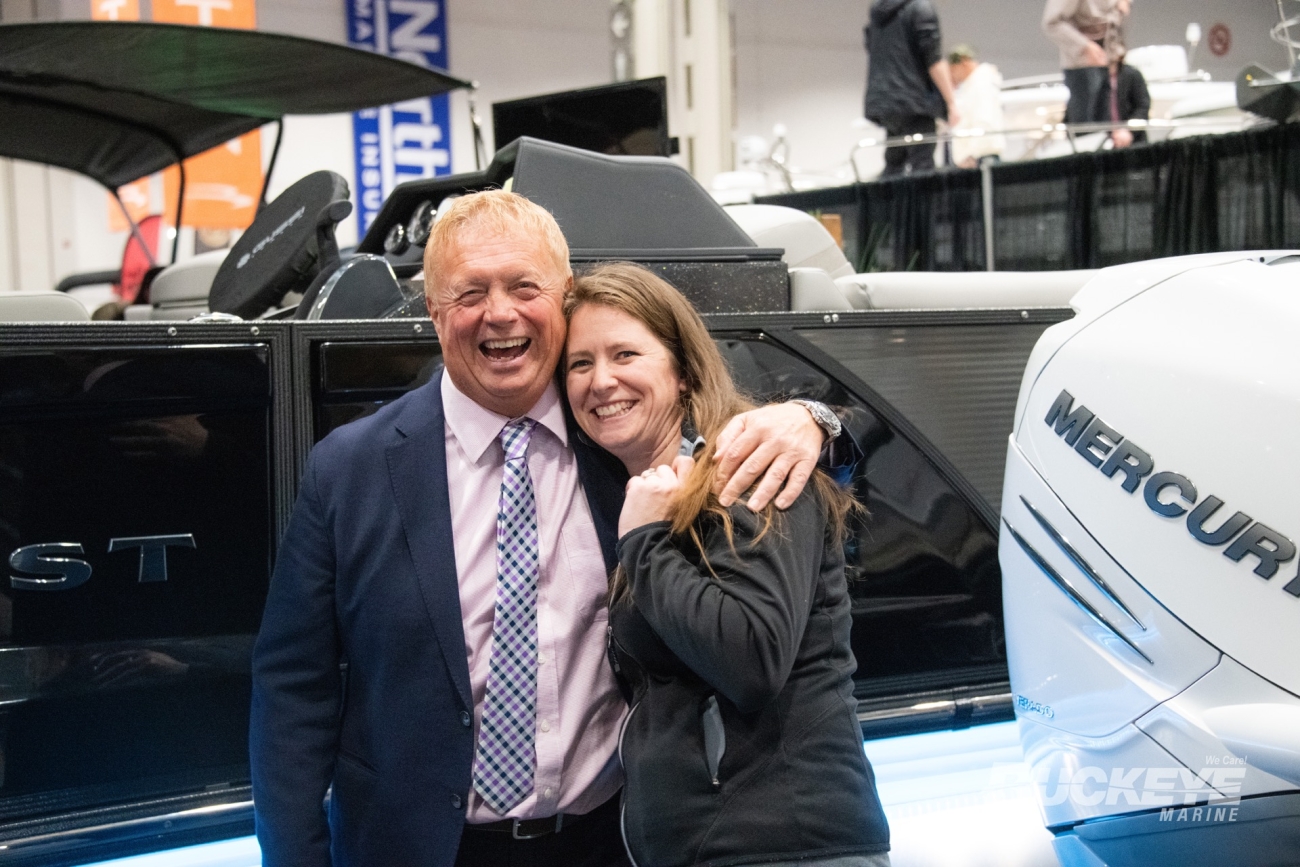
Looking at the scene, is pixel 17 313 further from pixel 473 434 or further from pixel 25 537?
pixel 473 434

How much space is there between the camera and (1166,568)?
133 cm

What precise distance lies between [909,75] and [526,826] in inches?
251

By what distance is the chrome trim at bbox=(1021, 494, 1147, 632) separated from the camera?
A: 138cm

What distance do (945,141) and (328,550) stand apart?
618 cm

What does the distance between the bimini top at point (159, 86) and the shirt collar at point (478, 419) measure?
2.21 m

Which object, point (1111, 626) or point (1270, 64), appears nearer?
point (1111, 626)

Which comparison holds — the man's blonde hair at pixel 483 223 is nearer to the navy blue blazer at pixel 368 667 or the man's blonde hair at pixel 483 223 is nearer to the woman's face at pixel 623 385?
the woman's face at pixel 623 385

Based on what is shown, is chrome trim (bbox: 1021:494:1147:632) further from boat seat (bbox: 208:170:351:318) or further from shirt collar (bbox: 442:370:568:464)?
boat seat (bbox: 208:170:351:318)

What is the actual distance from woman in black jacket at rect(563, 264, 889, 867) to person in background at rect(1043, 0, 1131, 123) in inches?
232

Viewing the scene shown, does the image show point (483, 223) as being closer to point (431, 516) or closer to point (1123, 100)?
point (431, 516)

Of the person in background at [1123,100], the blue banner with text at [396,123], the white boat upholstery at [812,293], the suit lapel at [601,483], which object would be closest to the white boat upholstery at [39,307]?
the suit lapel at [601,483]

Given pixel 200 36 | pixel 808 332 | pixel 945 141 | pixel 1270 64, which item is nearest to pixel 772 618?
pixel 808 332

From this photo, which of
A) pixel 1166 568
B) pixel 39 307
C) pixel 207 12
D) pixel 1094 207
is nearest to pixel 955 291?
pixel 1166 568

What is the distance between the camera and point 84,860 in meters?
1.76
